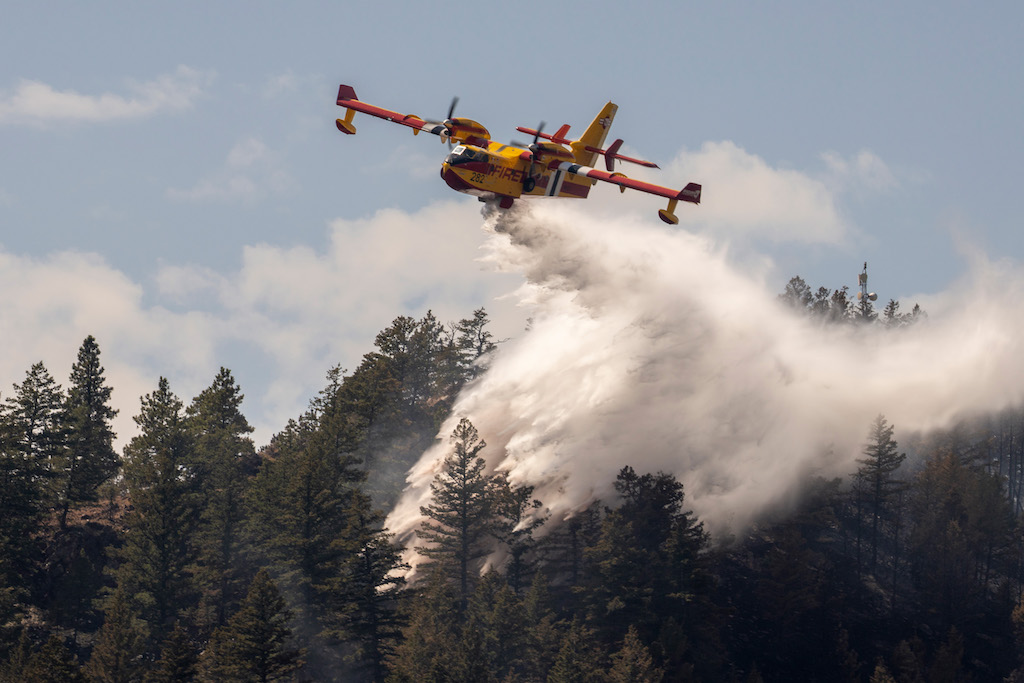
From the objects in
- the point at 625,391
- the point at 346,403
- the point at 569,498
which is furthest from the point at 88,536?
the point at 625,391

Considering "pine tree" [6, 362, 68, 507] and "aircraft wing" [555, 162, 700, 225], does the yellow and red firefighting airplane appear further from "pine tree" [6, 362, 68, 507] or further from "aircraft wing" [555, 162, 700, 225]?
"pine tree" [6, 362, 68, 507]

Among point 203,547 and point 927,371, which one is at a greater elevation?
point 927,371

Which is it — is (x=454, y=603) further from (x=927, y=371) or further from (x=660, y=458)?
(x=927, y=371)

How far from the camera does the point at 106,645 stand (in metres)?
61.8

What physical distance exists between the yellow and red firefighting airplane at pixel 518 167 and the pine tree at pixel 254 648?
2179 cm

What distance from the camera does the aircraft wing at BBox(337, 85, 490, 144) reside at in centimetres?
6756

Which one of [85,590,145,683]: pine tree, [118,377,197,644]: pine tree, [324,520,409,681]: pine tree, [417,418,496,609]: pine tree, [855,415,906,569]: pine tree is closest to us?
[85,590,145,683]: pine tree

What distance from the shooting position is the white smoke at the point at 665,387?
8588 centimetres

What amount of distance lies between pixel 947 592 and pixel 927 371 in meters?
25.4

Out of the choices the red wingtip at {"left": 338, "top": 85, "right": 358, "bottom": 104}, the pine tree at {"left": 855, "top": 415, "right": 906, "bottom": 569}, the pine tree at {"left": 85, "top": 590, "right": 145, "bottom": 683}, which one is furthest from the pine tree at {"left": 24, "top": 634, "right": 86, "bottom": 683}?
the pine tree at {"left": 855, "top": 415, "right": 906, "bottom": 569}

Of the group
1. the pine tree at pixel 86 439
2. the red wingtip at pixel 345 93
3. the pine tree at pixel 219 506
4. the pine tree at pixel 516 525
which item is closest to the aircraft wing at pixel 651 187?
the red wingtip at pixel 345 93

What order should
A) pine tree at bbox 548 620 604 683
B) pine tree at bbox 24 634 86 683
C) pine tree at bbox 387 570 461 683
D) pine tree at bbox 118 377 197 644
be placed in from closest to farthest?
pine tree at bbox 24 634 86 683, pine tree at bbox 387 570 461 683, pine tree at bbox 548 620 604 683, pine tree at bbox 118 377 197 644

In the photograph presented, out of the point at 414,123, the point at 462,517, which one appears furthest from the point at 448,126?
the point at 462,517

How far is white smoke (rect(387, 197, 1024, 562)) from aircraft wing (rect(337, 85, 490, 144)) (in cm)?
963
